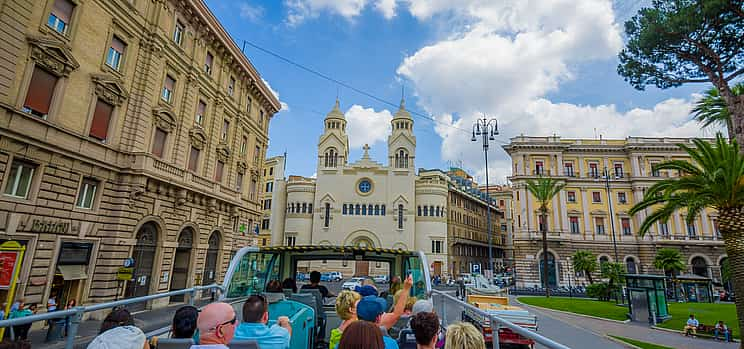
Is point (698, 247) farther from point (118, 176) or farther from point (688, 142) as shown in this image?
point (118, 176)

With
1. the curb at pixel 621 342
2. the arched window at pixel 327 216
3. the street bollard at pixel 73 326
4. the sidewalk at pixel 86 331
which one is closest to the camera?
the street bollard at pixel 73 326

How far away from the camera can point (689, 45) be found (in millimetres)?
16953

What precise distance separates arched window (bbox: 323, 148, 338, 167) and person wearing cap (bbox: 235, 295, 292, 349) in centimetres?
4947

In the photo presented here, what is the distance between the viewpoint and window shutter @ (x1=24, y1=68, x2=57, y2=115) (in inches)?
481

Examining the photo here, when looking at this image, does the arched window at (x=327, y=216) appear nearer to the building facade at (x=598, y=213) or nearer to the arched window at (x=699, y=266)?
the building facade at (x=598, y=213)

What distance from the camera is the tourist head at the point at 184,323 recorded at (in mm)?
3111

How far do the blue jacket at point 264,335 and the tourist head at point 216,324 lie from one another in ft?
1.60

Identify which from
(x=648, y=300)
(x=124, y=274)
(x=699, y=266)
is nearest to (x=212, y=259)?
(x=124, y=274)

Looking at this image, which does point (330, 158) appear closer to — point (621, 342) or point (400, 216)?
point (400, 216)

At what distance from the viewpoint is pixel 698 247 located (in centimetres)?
4297

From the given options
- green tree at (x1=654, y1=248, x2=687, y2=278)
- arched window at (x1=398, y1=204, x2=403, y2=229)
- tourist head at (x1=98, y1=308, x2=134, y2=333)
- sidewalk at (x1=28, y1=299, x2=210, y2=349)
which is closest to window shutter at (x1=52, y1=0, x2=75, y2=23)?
sidewalk at (x1=28, y1=299, x2=210, y2=349)

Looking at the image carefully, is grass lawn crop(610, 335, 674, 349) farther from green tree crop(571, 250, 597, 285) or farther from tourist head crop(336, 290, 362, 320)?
green tree crop(571, 250, 597, 285)

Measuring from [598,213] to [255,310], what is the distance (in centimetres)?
5225

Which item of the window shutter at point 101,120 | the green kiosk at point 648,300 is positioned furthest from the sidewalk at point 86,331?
the green kiosk at point 648,300
